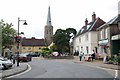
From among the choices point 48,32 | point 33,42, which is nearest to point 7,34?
point 33,42

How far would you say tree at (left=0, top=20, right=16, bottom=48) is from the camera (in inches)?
2120

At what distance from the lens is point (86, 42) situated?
70.6 meters

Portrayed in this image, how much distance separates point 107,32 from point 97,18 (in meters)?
18.4

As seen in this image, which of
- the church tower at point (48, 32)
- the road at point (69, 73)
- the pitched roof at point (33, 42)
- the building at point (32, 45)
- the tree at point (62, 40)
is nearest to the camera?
the road at point (69, 73)

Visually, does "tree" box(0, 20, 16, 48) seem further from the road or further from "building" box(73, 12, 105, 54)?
the road

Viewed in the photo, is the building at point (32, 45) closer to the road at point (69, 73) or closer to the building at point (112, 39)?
the building at point (112, 39)

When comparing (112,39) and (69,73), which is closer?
(69,73)

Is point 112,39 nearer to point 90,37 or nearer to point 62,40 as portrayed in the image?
point 90,37

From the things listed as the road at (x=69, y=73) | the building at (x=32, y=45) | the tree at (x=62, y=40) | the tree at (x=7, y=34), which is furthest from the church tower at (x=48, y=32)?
the road at (x=69, y=73)

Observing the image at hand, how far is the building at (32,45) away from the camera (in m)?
137

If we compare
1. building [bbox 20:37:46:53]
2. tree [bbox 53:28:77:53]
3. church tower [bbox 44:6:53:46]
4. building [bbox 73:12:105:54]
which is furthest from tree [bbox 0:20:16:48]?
church tower [bbox 44:6:53:46]

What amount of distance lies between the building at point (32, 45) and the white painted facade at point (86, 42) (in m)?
57.1

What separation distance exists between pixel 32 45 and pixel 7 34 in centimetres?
8331

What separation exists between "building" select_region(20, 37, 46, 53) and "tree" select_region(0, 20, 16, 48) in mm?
79467
